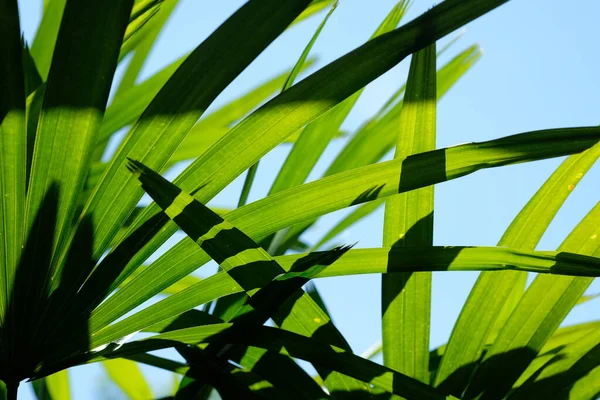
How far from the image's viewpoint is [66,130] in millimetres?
561

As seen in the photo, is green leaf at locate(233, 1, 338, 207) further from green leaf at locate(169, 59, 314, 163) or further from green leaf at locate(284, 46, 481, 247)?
green leaf at locate(169, 59, 314, 163)

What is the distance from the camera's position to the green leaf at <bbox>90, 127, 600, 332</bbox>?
23.5 inches

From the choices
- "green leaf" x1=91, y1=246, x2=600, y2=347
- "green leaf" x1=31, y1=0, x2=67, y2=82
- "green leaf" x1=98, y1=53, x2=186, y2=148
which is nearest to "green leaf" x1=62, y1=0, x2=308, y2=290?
"green leaf" x1=91, y1=246, x2=600, y2=347

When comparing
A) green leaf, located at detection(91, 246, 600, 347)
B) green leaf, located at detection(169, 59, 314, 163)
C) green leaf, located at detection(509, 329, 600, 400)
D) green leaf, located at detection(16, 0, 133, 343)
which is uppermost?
green leaf, located at detection(169, 59, 314, 163)

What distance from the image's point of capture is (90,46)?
533mm

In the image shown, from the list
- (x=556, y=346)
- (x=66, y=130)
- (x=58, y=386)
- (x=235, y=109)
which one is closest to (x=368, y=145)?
(x=235, y=109)

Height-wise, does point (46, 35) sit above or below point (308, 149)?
above

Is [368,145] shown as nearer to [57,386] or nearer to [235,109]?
[235,109]

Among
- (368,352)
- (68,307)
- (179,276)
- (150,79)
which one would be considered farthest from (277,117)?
(368,352)

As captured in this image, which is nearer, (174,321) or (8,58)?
(8,58)

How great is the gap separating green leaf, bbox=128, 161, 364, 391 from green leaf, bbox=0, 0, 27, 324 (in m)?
0.13

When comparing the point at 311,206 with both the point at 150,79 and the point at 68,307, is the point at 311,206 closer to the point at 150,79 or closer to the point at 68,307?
the point at 68,307

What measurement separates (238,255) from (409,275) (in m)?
0.24

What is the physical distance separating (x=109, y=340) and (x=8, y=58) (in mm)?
315
